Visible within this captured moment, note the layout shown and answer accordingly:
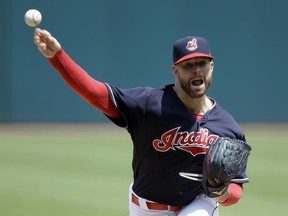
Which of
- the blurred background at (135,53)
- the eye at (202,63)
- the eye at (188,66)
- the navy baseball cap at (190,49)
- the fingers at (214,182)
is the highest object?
the blurred background at (135,53)

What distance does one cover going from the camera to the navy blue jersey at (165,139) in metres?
4.16

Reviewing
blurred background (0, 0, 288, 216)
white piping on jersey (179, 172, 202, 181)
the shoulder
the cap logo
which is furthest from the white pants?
blurred background (0, 0, 288, 216)

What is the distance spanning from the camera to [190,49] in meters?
4.20

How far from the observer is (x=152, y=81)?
1625 centimetres

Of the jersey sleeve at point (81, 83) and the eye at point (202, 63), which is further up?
the eye at point (202, 63)

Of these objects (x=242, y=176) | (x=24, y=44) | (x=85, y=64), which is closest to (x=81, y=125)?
(x=85, y=64)

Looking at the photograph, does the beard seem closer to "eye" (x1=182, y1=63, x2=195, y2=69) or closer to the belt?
"eye" (x1=182, y1=63, x2=195, y2=69)

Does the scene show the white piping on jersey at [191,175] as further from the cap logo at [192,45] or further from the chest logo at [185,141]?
the cap logo at [192,45]

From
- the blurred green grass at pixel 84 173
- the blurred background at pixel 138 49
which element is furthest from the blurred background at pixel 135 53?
the blurred green grass at pixel 84 173

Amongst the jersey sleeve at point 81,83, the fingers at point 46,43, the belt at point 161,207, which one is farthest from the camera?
the belt at point 161,207

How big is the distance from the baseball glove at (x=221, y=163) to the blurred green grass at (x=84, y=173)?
333 cm

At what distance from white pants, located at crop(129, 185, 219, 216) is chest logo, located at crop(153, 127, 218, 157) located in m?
0.32

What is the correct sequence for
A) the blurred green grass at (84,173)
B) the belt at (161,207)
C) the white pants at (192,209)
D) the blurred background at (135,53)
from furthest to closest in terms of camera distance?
the blurred background at (135,53) → the blurred green grass at (84,173) → the belt at (161,207) → the white pants at (192,209)

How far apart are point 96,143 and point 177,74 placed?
8415mm
